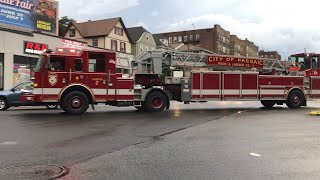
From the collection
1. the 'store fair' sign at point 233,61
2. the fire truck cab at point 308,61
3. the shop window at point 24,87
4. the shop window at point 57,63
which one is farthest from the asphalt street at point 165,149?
the fire truck cab at point 308,61

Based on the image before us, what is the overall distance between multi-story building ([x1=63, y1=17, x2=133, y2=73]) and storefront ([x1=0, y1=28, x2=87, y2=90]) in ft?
76.8

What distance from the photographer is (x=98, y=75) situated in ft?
57.4

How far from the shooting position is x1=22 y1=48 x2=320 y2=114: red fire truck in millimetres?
16906

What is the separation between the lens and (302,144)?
31.7ft

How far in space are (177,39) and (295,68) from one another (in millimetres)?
101364

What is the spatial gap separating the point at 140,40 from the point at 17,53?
1577 inches

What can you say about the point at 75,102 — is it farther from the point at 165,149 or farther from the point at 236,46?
the point at 236,46

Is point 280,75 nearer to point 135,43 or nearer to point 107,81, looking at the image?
point 107,81

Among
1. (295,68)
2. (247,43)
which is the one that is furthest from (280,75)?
(247,43)

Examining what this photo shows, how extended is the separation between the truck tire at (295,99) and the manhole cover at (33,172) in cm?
1768

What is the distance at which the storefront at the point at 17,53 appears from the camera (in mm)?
31953

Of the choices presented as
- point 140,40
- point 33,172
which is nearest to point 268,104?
point 33,172

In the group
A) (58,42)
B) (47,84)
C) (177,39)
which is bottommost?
(47,84)

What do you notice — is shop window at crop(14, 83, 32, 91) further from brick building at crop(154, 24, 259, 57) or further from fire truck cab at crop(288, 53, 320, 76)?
brick building at crop(154, 24, 259, 57)
